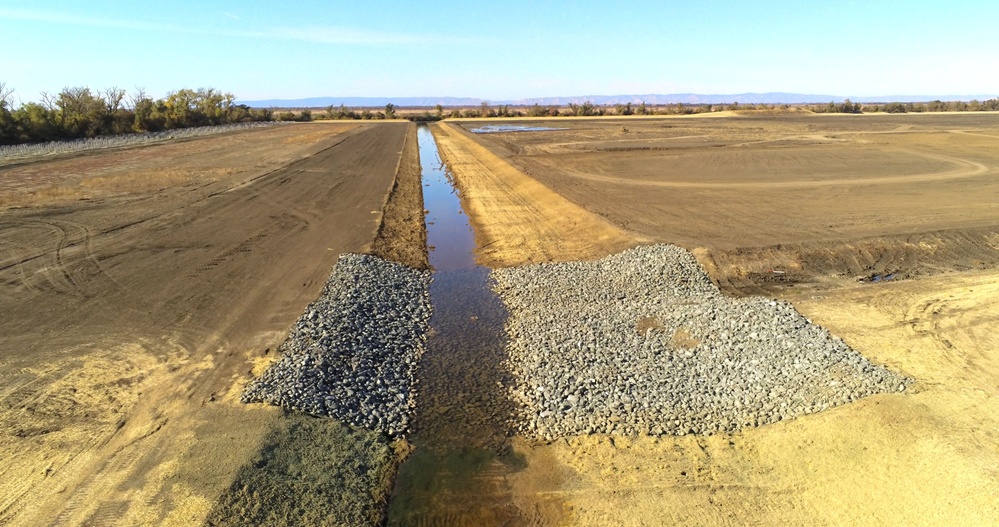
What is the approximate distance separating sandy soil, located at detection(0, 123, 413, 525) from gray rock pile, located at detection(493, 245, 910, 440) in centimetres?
633

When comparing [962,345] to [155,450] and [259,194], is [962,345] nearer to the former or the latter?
[155,450]

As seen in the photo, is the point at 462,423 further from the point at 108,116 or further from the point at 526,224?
the point at 108,116

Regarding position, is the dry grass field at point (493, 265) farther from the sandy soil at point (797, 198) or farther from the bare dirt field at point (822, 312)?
the sandy soil at point (797, 198)

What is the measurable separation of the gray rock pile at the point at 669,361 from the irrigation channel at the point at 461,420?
670mm

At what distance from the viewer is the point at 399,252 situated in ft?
72.2

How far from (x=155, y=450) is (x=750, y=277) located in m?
17.8

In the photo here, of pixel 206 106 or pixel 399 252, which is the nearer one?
pixel 399 252

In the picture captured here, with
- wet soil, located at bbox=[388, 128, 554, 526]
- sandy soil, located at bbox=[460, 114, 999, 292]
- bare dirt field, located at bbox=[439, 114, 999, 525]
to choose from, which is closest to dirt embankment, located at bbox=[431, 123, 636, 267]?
bare dirt field, located at bbox=[439, 114, 999, 525]

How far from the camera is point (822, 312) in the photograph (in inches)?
602

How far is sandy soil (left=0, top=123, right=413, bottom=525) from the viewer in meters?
8.46

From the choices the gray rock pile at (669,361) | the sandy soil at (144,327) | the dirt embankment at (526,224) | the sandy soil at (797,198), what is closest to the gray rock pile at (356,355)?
the sandy soil at (144,327)

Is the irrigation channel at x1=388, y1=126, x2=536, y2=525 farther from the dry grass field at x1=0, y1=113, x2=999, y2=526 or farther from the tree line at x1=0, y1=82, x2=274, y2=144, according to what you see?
the tree line at x1=0, y1=82, x2=274, y2=144

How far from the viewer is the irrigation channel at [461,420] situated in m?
8.80

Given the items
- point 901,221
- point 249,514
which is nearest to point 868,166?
point 901,221
